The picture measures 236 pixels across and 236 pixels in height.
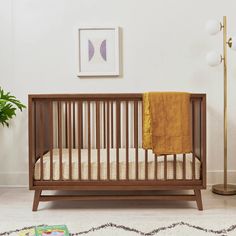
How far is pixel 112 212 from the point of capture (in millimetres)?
2406

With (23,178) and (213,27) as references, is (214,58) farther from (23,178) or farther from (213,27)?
(23,178)

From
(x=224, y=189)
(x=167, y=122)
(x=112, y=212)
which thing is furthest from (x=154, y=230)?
(x=224, y=189)

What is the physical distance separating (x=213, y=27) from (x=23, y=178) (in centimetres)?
186

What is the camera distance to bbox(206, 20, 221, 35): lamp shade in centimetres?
280

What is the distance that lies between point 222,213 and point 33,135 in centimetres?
123

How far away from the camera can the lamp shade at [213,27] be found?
2.80 meters

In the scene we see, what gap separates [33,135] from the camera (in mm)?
2402

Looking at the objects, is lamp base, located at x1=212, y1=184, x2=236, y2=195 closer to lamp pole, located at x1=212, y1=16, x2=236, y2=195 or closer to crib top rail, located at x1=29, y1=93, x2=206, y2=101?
lamp pole, located at x1=212, y1=16, x2=236, y2=195

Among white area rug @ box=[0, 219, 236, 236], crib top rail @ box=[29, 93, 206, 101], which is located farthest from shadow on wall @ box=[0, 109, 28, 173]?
white area rug @ box=[0, 219, 236, 236]

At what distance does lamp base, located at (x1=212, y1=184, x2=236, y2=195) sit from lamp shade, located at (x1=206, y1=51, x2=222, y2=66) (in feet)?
2.96

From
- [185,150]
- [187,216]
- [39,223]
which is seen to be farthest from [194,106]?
[39,223]

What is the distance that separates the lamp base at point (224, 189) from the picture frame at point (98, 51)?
1134mm

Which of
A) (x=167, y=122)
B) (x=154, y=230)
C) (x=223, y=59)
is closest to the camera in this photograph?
(x=154, y=230)

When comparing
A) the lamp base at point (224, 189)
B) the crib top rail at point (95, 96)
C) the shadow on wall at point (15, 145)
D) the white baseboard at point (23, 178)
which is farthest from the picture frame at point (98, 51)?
the lamp base at point (224, 189)
